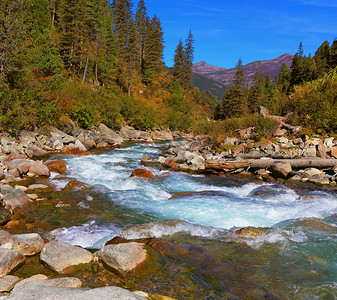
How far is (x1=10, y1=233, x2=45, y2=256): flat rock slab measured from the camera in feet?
16.4

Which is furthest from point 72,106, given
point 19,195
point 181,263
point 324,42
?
point 324,42

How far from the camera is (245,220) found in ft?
25.1

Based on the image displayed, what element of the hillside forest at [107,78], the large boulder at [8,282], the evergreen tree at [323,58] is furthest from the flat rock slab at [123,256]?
the evergreen tree at [323,58]

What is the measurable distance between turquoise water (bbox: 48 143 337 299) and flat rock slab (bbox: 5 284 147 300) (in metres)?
2.12

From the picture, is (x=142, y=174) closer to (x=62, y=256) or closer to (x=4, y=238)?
(x=4, y=238)

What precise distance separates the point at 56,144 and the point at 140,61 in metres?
45.8

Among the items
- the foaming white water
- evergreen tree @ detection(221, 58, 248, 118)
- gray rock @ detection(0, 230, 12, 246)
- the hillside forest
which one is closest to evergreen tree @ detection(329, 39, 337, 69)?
the hillside forest

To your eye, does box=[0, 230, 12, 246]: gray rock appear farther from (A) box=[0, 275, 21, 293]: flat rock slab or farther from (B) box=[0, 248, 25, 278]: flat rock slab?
(A) box=[0, 275, 21, 293]: flat rock slab

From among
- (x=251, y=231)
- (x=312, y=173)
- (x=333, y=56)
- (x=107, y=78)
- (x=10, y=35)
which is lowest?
(x=251, y=231)

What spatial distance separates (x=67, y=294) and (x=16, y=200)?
589 cm

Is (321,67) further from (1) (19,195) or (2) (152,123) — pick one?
(1) (19,195)

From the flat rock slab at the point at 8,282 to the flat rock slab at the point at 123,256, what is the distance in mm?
1430

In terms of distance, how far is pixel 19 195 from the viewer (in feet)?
26.0

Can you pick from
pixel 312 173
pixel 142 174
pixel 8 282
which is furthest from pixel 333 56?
pixel 8 282
